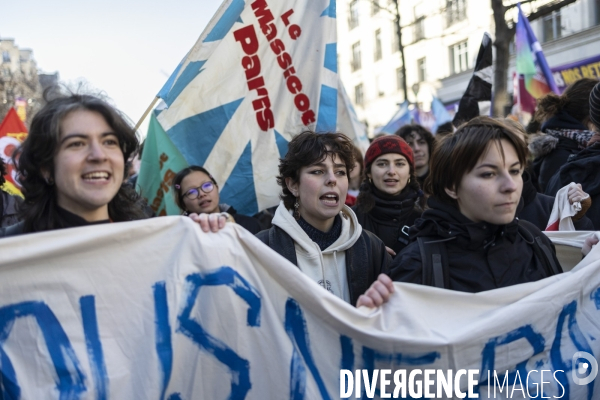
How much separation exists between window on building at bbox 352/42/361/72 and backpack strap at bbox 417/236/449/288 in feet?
111

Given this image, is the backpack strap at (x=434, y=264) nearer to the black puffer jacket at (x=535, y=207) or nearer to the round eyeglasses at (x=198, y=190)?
the black puffer jacket at (x=535, y=207)

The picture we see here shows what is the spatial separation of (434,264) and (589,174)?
1329 mm

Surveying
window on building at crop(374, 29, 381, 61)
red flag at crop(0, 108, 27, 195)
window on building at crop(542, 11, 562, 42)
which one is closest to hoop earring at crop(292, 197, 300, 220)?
red flag at crop(0, 108, 27, 195)

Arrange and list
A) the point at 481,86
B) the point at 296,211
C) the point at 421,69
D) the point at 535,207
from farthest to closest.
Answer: the point at 421,69 < the point at 481,86 < the point at 535,207 < the point at 296,211

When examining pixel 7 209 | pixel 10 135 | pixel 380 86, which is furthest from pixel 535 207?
pixel 380 86

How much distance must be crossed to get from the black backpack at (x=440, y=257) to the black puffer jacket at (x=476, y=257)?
0.05 ft

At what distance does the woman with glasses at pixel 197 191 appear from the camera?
400cm

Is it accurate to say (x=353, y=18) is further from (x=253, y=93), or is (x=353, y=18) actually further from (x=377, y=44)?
(x=253, y=93)

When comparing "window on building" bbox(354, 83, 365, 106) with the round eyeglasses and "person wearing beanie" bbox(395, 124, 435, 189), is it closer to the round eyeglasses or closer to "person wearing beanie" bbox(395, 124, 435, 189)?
"person wearing beanie" bbox(395, 124, 435, 189)

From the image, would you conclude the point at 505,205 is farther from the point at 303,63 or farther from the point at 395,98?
the point at 395,98

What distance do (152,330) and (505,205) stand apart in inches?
50.2

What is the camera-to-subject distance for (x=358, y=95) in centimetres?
3575

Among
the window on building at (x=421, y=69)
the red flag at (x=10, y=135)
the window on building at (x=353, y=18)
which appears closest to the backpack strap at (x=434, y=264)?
the red flag at (x=10, y=135)

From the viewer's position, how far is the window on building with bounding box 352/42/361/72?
35.2 metres
